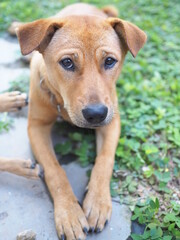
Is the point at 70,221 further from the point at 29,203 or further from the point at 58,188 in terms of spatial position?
the point at 29,203

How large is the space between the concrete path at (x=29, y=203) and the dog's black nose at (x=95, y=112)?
843 millimetres

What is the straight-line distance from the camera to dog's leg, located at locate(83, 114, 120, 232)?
117 inches

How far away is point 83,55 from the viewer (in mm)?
3035

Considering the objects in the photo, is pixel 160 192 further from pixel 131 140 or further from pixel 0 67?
pixel 0 67

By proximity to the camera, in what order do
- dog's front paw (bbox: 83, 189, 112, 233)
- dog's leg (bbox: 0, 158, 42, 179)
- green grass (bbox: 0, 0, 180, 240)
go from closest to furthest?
dog's front paw (bbox: 83, 189, 112, 233), green grass (bbox: 0, 0, 180, 240), dog's leg (bbox: 0, 158, 42, 179)

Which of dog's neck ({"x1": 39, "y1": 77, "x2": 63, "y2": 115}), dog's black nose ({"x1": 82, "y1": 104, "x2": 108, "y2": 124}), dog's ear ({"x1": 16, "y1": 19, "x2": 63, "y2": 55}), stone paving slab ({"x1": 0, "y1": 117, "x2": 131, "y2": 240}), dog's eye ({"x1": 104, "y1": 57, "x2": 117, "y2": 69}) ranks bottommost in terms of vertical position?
stone paving slab ({"x1": 0, "y1": 117, "x2": 131, "y2": 240})

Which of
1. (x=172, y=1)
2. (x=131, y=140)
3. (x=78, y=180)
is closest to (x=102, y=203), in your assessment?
(x=78, y=180)

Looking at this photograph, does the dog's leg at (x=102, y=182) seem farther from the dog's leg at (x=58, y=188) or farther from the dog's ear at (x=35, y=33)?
the dog's ear at (x=35, y=33)

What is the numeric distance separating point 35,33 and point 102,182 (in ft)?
5.02

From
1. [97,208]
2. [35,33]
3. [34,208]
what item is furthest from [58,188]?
[35,33]

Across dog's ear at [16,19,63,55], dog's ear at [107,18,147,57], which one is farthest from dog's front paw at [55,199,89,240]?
dog's ear at [107,18,147,57]

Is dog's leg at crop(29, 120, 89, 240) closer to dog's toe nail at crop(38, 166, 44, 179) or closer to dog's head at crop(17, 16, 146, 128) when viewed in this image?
dog's toe nail at crop(38, 166, 44, 179)

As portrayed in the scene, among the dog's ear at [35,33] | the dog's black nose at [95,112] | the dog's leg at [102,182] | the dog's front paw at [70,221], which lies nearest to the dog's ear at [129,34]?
the dog's ear at [35,33]

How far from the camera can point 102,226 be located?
2.94 meters
